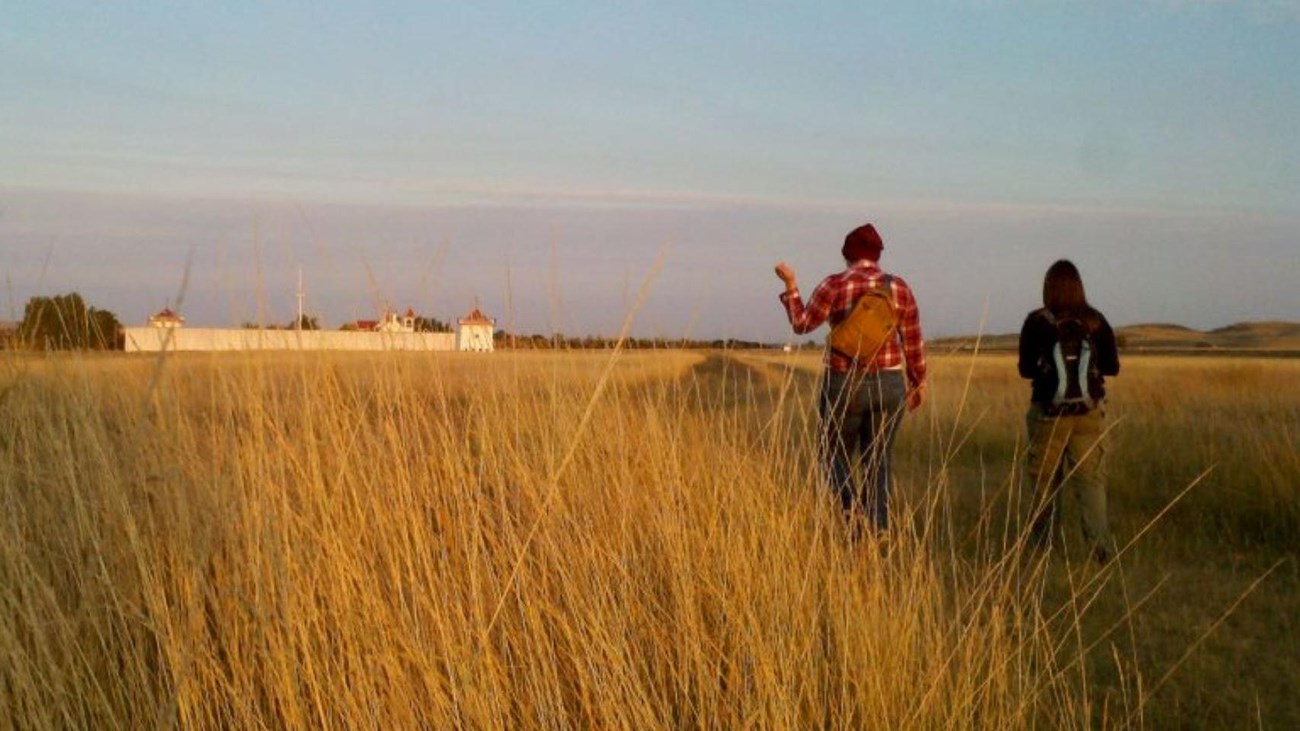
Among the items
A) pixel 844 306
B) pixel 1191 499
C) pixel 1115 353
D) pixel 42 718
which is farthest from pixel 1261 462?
pixel 42 718

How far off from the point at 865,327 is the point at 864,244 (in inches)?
22.1

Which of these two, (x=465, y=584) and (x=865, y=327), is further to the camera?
(x=865, y=327)

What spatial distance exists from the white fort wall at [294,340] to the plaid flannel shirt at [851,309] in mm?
2675

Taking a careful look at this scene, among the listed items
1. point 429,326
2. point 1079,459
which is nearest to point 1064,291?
point 1079,459

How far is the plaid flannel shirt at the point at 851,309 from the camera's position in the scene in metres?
6.56

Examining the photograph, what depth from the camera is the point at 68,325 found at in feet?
18.7

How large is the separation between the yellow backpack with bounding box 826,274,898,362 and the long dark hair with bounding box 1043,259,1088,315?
1388 mm

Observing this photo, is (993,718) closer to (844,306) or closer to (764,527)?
(764,527)

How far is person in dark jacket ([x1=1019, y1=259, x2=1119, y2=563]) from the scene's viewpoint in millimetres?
7105

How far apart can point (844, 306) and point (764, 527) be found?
2828 millimetres

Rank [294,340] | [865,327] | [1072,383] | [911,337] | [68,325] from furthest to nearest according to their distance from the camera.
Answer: [1072,383] < [911,337] < [865,327] < [68,325] < [294,340]

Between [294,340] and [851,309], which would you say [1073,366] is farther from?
[294,340]

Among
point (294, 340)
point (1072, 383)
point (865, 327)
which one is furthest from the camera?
point (1072, 383)

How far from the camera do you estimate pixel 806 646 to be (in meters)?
3.20
